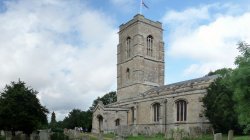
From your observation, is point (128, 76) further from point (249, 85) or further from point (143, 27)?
point (249, 85)

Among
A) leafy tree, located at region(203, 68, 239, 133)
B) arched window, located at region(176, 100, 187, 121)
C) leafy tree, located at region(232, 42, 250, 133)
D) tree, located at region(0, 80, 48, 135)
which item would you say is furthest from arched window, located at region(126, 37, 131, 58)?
leafy tree, located at region(232, 42, 250, 133)

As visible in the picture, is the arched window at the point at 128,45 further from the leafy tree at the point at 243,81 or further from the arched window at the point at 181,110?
the leafy tree at the point at 243,81

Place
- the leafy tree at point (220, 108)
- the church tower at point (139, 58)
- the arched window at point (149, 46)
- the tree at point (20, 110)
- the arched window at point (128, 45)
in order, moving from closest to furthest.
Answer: the tree at point (20, 110)
the leafy tree at point (220, 108)
the church tower at point (139, 58)
the arched window at point (149, 46)
the arched window at point (128, 45)

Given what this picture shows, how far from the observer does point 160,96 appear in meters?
45.2

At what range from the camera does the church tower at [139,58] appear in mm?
55844

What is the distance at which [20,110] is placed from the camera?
25375 millimetres

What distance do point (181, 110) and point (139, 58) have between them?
51.1ft

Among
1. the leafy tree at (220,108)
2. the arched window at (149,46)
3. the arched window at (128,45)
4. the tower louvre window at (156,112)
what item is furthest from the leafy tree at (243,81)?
the arched window at (128,45)

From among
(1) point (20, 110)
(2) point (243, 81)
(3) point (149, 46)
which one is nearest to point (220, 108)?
(2) point (243, 81)

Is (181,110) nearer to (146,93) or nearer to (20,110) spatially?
(146,93)

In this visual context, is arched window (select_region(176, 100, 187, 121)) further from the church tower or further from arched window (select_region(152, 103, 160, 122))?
the church tower

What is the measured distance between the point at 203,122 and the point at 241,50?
1907 cm

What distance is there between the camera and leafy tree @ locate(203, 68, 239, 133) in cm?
3261

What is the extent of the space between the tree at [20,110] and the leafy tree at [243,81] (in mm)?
13991
